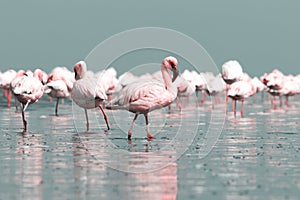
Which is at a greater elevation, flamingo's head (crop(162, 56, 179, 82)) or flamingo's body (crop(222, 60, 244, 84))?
flamingo's body (crop(222, 60, 244, 84))

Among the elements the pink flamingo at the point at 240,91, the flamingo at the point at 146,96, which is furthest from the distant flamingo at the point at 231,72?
the flamingo at the point at 146,96

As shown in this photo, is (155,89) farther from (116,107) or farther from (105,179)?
(105,179)

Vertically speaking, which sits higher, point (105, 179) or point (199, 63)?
point (199, 63)

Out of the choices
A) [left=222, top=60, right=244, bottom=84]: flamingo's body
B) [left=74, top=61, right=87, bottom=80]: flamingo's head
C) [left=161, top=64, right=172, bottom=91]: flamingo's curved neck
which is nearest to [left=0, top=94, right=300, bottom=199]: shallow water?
[left=161, top=64, right=172, bottom=91]: flamingo's curved neck

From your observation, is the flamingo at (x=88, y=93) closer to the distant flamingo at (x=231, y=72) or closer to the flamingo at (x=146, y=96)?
the flamingo at (x=146, y=96)

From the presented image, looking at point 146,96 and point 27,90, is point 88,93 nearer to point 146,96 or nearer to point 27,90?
point 27,90

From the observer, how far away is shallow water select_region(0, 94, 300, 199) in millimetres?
9421

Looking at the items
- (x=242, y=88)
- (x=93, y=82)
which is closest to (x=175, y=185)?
(x=93, y=82)

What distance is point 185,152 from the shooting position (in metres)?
14.0

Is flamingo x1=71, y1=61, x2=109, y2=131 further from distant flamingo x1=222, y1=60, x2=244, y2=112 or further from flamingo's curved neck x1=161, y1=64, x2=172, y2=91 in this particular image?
distant flamingo x1=222, y1=60, x2=244, y2=112

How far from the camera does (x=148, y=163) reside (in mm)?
12086

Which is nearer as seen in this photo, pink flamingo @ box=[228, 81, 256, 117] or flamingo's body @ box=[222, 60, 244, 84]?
pink flamingo @ box=[228, 81, 256, 117]

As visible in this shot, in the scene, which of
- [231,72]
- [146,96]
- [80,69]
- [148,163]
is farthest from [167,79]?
[231,72]

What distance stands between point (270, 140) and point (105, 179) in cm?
677
